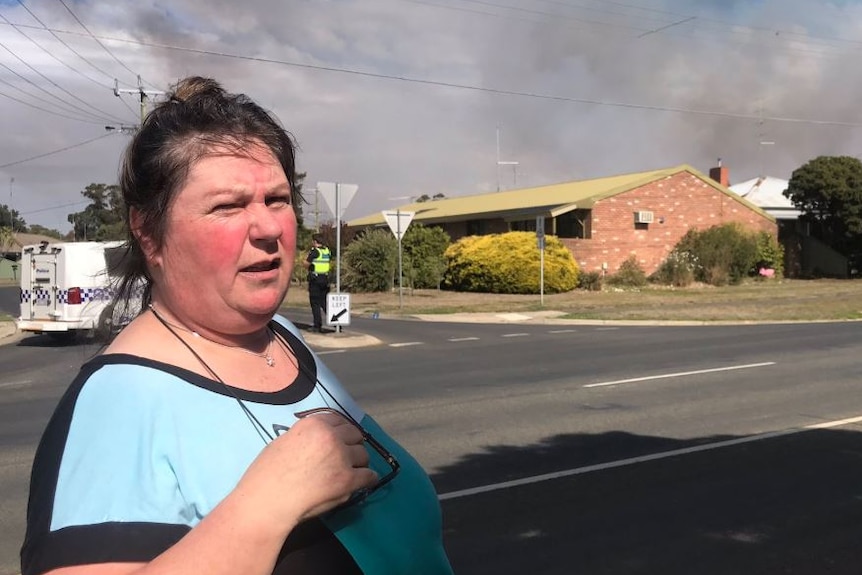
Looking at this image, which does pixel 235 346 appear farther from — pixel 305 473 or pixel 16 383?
pixel 16 383

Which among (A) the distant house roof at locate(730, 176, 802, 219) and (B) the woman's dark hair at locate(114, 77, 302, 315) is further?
(A) the distant house roof at locate(730, 176, 802, 219)

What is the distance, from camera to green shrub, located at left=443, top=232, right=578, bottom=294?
3028 centimetres

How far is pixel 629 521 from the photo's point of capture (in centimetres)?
507

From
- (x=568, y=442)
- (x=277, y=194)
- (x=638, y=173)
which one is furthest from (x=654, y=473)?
(x=638, y=173)

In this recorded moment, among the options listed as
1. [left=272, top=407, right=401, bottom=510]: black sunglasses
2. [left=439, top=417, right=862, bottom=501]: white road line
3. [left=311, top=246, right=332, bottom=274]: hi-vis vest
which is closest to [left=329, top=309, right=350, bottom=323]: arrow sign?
[left=311, top=246, right=332, bottom=274]: hi-vis vest

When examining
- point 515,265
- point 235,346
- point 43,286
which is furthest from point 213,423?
point 515,265

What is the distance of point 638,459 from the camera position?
259 inches

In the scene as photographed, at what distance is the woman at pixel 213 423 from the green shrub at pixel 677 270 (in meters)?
33.4

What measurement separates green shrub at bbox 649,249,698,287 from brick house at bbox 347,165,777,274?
0.72 metres

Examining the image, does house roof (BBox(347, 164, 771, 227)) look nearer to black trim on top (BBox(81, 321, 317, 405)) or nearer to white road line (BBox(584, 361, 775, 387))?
white road line (BBox(584, 361, 775, 387))

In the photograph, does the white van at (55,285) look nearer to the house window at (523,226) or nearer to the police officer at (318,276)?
the police officer at (318,276)

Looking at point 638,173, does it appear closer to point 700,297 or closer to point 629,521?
point 700,297

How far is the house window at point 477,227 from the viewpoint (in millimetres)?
38312

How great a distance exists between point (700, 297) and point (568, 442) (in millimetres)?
22014
